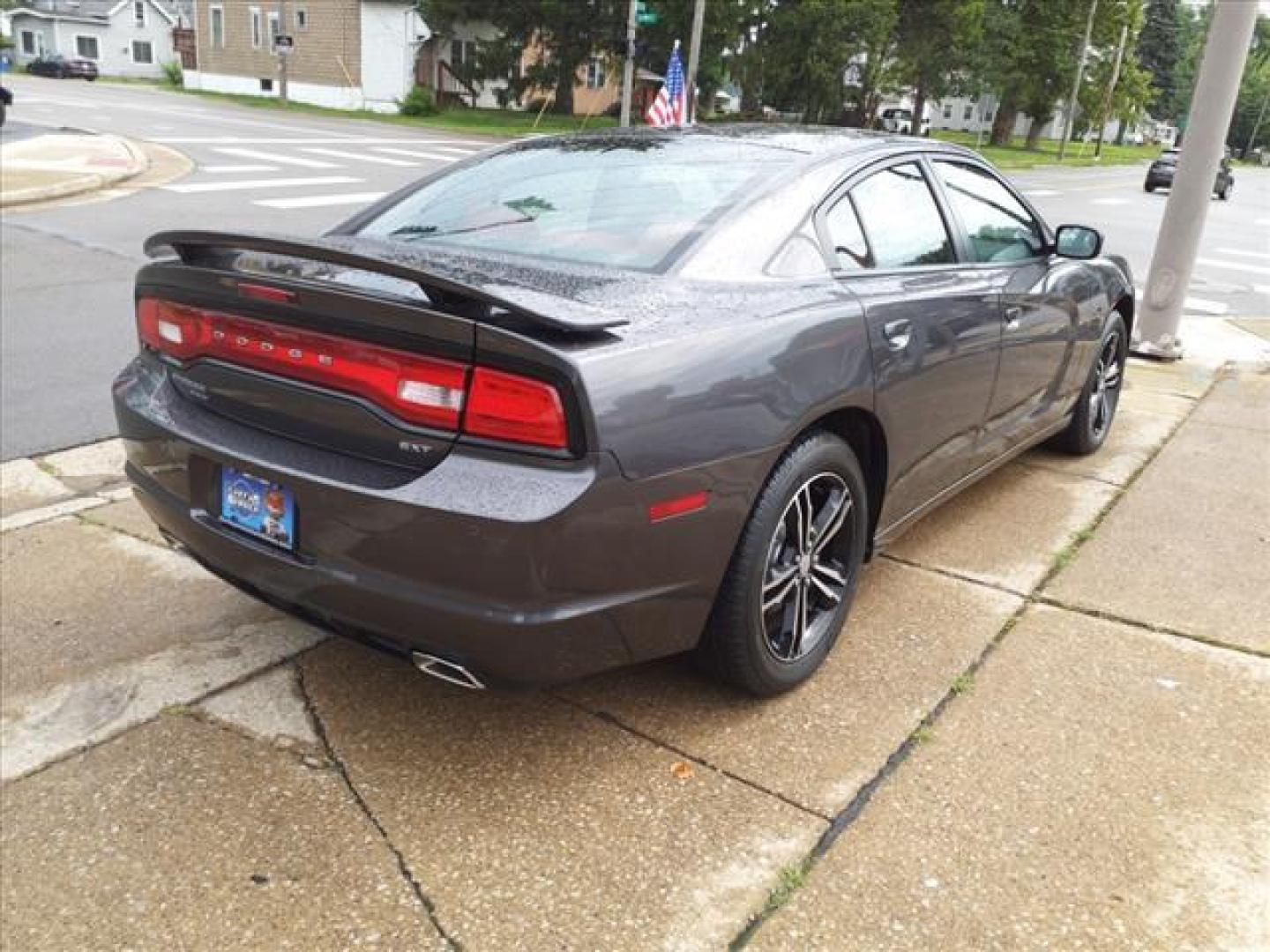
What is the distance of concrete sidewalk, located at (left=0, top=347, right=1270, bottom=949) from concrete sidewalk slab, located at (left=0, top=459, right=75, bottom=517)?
647 millimetres

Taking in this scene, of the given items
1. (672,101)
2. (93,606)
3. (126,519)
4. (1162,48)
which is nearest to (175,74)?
(672,101)

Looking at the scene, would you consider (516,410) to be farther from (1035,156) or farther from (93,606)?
(1035,156)

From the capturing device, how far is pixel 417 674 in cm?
314

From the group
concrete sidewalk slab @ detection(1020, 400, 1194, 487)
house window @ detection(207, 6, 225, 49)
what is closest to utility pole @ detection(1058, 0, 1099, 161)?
house window @ detection(207, 6, 225, 49)

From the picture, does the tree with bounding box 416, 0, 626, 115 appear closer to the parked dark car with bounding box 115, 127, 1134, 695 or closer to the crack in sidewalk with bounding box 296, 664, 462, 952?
the parked dark car with bounding box 115, 127, 1134, 695

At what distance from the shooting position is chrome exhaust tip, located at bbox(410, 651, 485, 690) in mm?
2381

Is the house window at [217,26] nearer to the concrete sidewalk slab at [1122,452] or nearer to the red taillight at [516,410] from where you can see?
the concrete sidewalk slab at [1122,452]

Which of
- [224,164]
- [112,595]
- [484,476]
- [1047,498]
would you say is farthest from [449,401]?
[224,164]

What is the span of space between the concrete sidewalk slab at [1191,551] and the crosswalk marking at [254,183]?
1325cm

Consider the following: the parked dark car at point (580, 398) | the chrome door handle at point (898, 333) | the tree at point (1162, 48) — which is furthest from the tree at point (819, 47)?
the tree at point (1162, 48)

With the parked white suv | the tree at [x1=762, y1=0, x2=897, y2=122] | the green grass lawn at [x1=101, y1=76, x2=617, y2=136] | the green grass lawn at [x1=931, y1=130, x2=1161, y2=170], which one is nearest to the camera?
the green grass lawn at [x1=101, y1=76, x2=617, y2=136]

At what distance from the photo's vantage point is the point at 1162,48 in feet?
309

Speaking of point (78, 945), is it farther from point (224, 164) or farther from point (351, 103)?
point (351, 103)

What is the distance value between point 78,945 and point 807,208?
2.51m
